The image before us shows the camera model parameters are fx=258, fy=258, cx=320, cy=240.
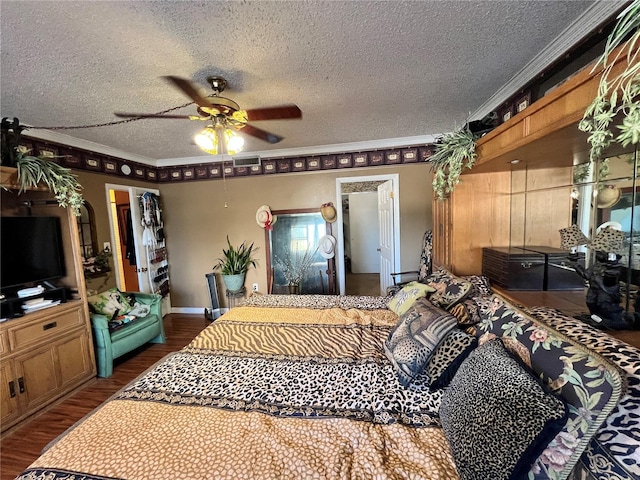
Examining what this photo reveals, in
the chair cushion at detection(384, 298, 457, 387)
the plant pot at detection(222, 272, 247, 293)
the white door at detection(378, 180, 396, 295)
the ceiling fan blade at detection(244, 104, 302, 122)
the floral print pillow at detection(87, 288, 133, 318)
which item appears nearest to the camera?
the chair cushion at detection(384, 298, 457, 387)


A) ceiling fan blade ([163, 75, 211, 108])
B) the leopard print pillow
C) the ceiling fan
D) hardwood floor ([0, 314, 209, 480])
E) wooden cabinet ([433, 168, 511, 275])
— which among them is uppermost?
ceiling fan blade ([163, 75, 211, 108])

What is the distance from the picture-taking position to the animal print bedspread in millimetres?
920

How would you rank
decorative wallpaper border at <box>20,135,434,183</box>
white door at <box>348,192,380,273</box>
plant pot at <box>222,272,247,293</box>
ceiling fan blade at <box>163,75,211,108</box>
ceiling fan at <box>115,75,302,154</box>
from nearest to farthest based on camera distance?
ceiling fan blade at <box>163,75,211,108</box> → ceiling fan at <box>115,75,302,154</box> → decorative wallpaper border at <box>20,135,434,183</box> → plant pot at <box>222,272,247,293</box> → white door at <box>348,192,380,273</box>

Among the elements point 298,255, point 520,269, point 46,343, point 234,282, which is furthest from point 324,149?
point 46,343

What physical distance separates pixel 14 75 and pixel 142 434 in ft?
7.78

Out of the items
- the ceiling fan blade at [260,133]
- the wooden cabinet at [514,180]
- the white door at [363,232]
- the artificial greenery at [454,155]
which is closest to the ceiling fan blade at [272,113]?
the ceiling fan blade at [260,133]

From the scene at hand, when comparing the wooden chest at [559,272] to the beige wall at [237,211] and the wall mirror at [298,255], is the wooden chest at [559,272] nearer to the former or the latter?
the beige wall at [237,211]

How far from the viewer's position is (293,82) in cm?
196

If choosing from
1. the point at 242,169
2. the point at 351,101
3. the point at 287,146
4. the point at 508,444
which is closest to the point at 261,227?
the point at 242,169

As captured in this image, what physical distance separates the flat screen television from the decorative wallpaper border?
3.36 ft

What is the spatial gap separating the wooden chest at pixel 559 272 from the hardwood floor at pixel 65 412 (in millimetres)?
3683

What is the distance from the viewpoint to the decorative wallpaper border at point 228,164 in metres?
3.19

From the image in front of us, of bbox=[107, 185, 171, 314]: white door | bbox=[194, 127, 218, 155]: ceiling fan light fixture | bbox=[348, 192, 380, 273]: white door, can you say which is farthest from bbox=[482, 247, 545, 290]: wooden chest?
bbox=[348, 192, 380, 273]: white door

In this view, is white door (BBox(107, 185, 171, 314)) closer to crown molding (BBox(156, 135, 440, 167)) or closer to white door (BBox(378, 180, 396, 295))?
crown molding (BBox(156, 135, 440, 167))
